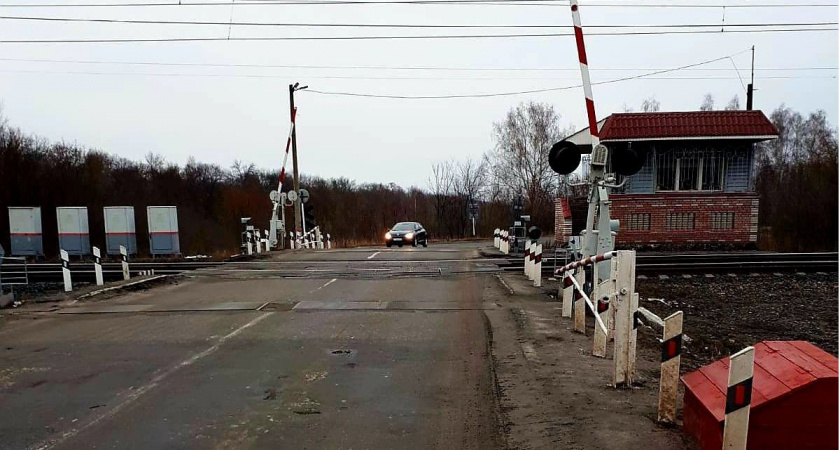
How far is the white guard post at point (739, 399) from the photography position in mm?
2988

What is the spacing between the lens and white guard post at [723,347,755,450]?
2.99 meters

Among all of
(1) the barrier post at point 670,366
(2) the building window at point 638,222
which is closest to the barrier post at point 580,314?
(1) the barrier post at point 670,366

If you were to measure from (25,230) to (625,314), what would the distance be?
2870 centimetres

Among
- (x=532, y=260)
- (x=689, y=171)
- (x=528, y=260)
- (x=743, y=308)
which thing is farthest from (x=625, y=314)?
(x=689, y=171)

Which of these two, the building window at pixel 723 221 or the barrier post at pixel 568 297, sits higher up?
the building window at pixel 723 221

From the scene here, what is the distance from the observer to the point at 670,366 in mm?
4031

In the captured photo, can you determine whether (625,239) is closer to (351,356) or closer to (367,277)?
(367,277)

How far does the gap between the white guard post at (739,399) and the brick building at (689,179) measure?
22.1 meters

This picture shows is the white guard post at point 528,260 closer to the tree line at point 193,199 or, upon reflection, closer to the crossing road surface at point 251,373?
the crossing road surface at point 251,373

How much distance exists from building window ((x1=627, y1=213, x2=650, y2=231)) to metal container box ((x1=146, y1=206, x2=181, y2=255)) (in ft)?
67.5

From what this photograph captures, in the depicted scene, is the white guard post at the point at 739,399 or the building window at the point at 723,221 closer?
the white guard post at the point at 739,399

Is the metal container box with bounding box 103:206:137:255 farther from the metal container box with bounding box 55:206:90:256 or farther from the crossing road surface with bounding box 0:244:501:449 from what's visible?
the crossing road surface with bounding box 0:244:501:449

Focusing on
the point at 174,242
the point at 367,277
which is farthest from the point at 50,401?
the point at 174,242

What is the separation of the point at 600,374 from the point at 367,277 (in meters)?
9.37
